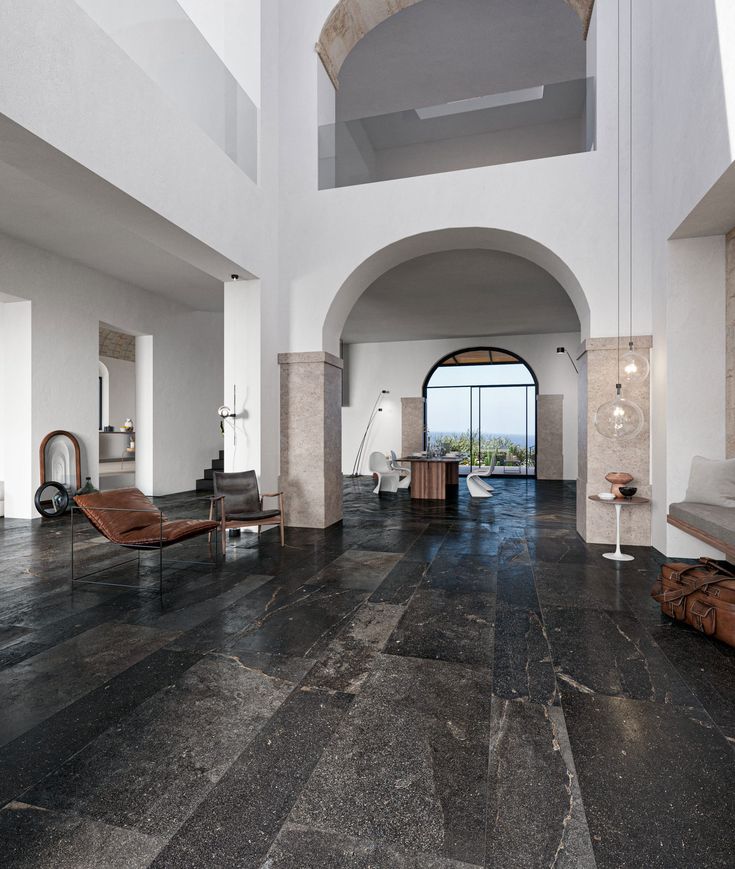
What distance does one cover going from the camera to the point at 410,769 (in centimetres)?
180

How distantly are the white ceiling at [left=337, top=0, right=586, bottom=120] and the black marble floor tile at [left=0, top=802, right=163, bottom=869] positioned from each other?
8961 mm

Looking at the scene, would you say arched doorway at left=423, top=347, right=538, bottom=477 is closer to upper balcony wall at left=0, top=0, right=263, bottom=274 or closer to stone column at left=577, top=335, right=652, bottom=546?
stone column at left=577, top=335, right=652, bottom=546

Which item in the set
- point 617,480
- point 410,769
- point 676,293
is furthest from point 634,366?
point 410,769

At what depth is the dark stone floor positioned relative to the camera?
1489 millimetres

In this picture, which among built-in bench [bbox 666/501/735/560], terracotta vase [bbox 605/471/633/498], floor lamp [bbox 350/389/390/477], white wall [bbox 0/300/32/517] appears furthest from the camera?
floor lamp [bbox 350/389/390/477]

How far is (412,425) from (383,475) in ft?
14.2

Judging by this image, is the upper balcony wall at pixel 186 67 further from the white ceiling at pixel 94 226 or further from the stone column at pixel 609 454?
the stone column at pixel 609 454

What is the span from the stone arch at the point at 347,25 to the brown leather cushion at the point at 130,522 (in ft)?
19.0

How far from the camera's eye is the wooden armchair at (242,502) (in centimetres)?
510

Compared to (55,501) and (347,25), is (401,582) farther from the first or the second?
(347,25)

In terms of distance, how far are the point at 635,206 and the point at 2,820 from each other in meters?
6.35

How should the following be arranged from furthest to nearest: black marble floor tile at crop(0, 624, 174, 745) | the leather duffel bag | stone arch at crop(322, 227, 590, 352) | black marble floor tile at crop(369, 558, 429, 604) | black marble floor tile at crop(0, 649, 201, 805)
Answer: stone arch at crop(322, 227, 590, 352) < black marble floor tile at crop(369, 558, 429, 604) < the leather duffel bag < black marble floor tile at crop(0, 624, 174, 745) < black marble floor tile at crop(0, 649, 201, 805)

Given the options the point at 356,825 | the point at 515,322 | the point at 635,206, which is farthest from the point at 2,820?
the point at 515,322

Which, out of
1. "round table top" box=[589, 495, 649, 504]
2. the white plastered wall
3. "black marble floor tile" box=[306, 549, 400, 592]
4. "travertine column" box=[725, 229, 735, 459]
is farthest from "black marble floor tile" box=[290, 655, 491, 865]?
"travertine column" box=[725, 229, 735, 459]
